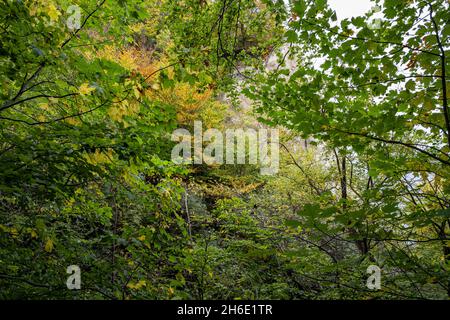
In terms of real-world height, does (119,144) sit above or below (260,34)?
below

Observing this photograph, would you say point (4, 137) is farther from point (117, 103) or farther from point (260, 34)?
point (260, 34)

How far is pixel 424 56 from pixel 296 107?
0.98m

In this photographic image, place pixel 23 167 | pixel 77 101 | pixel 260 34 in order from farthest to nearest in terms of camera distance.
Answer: pixel 260 34, pixel 77 101, pixel 23 167

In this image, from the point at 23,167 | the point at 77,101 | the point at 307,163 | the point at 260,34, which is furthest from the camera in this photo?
the point at 307,163

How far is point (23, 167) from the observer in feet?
6.63

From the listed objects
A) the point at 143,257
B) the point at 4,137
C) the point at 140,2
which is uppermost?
the point at 140,2

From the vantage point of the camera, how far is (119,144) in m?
2.09

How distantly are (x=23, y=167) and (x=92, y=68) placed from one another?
853 millimetres

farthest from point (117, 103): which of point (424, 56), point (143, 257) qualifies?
point (424, 56)

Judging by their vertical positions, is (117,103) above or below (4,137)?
above

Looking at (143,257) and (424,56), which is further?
(143,257)

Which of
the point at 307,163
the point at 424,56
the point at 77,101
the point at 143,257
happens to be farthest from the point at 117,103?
the point at 307,163

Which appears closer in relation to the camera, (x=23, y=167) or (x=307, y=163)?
(x=23, y=167)
